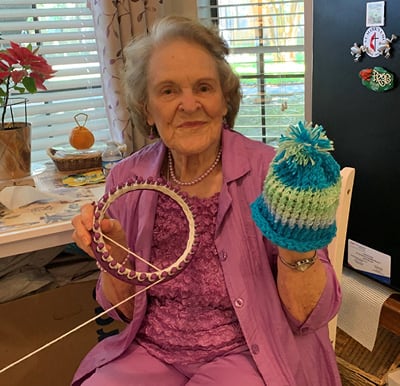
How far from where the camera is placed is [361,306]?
1824 millimetres

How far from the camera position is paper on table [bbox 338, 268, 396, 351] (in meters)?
1.77

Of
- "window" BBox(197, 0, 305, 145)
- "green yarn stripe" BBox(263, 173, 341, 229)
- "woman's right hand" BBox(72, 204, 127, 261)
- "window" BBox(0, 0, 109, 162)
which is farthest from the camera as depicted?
"window" BBox(197, 0, 305, 145)

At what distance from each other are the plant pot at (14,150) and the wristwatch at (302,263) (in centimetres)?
101

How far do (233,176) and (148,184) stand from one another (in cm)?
25

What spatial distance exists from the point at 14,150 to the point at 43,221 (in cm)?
38

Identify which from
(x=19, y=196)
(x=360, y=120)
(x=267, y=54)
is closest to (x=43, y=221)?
(x=19, y=196)

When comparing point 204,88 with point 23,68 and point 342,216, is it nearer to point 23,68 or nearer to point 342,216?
point 342,216

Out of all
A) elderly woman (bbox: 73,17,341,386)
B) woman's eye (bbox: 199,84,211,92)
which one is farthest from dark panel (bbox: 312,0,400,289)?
woman's eye (bbox: 199,84,211,92)

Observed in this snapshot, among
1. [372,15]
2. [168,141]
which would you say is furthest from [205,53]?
[372,15]

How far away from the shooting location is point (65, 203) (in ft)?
5.03

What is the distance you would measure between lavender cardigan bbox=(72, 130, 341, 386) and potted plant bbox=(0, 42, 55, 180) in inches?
23.4

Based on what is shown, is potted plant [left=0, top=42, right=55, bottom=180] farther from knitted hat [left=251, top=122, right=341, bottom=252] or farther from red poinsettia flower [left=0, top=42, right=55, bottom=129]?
knitted hat [left=251, top=122, right=341, bottom=252]

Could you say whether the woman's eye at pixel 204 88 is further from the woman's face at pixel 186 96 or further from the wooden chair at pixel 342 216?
the wooden chair at pixel 342 216

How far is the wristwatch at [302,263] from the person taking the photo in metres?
1.00
